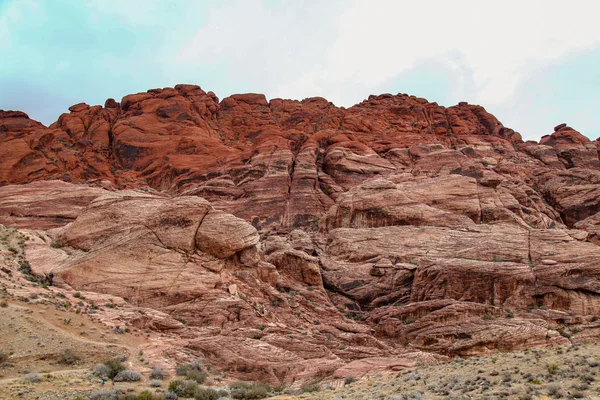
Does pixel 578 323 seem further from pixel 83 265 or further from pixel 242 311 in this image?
pixel 83 265

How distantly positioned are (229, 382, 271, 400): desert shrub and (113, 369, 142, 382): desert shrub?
409 centimetres

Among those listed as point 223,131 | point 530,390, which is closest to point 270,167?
point 223,131

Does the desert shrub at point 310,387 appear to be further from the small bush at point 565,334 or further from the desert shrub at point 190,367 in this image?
the small bush at point 565,334

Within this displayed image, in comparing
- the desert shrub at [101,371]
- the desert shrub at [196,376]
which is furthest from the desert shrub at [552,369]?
the desert shrub at [101,371]

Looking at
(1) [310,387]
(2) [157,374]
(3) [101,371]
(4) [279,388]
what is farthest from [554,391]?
(3) [101,371]

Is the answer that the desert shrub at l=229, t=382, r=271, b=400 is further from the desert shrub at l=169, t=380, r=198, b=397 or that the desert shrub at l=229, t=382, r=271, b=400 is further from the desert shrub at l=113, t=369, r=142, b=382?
the desert shrub at l=113, t=369, r=142, b=382

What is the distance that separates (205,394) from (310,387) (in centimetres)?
597

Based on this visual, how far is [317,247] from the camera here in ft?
147

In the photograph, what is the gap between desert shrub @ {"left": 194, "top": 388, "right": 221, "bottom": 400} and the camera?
1871 centimetres

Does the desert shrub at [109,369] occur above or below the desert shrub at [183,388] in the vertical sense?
above

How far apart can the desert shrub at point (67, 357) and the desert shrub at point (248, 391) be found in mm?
6967

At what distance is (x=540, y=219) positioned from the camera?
49500 millimetres

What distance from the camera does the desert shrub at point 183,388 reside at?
18.9 m

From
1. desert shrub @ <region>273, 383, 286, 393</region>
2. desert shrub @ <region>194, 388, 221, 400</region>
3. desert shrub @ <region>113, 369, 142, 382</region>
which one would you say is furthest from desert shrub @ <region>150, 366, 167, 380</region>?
desert shrub @ <region>273, 383, 286, 393</region>
